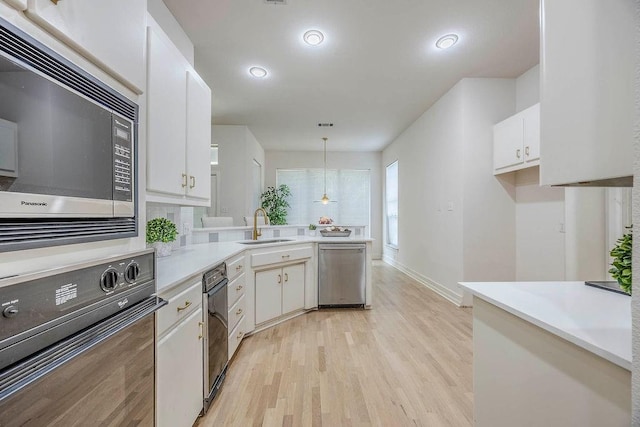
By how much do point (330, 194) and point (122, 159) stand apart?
→ 6.83 m

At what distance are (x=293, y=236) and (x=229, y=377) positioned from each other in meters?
2.10

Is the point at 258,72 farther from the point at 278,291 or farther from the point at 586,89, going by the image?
the point at 586,89

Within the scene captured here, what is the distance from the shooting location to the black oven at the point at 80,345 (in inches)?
22.6

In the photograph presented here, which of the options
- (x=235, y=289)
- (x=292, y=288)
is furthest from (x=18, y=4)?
(x=292, y=288)

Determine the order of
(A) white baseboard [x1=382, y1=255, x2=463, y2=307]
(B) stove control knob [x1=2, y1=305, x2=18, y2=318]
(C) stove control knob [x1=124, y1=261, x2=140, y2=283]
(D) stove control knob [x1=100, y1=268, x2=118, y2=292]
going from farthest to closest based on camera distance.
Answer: (A) white baseboard [x1=382, y1=255, x2=463, y2=307], (C) stove control knob [x1=124, y1=261, x2=140, y2=283], (D) stove control knob [x1=100, y1=268, x2=118, y2=292], (B) stove control knob [x1=2, y1=305, x2=18, y2=318]

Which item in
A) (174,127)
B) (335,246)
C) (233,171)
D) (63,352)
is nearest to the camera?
(63,352)

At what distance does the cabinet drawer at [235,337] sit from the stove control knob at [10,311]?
1803 millimetres

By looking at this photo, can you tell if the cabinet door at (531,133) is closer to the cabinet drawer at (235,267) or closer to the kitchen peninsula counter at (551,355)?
the kitchen peninsula counter at (551,355)

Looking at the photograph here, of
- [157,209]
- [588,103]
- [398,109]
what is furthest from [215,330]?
[398,109]

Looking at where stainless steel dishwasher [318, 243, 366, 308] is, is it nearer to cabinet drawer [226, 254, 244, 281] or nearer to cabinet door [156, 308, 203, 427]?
cabinet drawer [226, 254, 244, 281]

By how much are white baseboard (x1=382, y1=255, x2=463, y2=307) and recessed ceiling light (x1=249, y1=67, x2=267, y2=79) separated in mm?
3604

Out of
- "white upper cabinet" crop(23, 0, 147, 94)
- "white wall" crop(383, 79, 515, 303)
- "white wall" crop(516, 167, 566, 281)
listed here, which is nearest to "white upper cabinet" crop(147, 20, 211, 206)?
"white upper cabinet" crop(23, 0, 147, 94)

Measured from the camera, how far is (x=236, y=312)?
2.36 m

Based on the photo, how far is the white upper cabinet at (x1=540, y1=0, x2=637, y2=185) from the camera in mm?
621
